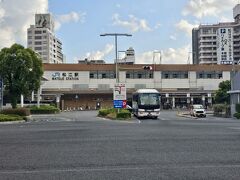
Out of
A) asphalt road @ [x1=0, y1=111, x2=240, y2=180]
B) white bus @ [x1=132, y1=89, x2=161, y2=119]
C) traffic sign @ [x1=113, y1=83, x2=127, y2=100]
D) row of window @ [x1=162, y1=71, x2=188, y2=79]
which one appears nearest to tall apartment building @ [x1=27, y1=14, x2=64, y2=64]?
row of window @ [x1=162, y1=71, x2=188, y2=79]

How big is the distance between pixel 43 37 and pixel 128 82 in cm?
6681

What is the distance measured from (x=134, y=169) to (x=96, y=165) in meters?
1.18

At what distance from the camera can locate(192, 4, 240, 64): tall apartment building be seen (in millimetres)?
134125

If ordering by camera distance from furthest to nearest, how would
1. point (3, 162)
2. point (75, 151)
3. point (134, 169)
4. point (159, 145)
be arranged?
point (159, 145), point (75, 151), point (3, 162), point (134, 169)

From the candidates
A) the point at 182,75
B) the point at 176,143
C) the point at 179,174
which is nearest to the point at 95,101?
the point at 182,75

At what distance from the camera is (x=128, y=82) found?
9844cm

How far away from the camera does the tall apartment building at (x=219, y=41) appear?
134m

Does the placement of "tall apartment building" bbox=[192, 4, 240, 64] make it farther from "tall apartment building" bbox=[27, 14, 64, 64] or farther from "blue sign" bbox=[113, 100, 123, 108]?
"blue sign" bbox=[113, 100, 123, 108]

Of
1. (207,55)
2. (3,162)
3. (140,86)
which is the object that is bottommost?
(3,162)

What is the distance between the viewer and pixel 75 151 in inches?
529

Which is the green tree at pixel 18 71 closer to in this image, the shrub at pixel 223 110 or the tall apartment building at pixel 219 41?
the shrub at pixel 223 110

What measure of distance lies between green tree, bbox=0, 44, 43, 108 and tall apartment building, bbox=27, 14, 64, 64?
341 ft

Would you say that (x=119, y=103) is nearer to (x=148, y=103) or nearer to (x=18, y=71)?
(x=148, y=103)

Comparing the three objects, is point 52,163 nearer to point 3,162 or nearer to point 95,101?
point 3,162
